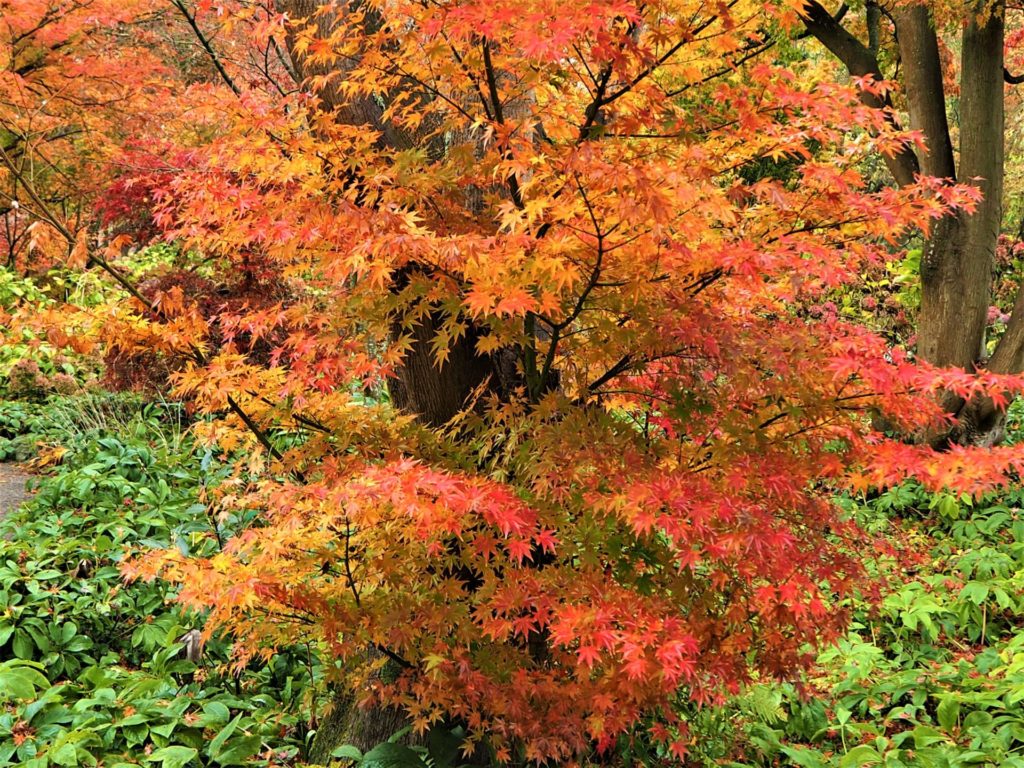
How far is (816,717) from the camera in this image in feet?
13.8

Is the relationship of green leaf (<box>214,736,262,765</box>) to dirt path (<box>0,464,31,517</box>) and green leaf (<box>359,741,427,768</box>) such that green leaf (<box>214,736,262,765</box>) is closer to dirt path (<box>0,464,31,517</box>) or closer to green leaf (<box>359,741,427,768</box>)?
green leaf (<box>359,741,427,768</box>)

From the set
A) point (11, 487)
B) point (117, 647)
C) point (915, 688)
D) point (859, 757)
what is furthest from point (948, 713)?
point (11, 487)

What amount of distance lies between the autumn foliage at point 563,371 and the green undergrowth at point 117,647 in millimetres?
728

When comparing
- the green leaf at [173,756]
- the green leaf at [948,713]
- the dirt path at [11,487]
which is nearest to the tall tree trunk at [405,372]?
the green leaf at [173,756]

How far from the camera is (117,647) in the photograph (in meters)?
4.44

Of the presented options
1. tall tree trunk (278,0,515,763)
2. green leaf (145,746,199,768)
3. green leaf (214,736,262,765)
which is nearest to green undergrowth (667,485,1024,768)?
tall tree trunk (278,0,515,763)

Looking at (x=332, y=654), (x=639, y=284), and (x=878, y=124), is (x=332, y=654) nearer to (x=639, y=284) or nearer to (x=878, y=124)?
(x=639, y=284)

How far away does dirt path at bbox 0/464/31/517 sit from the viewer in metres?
5.59

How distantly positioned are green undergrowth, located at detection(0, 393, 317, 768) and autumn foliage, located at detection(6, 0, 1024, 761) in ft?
2.39

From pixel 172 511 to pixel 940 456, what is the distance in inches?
181

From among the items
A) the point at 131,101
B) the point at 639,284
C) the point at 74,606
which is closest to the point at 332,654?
the point at 639,284

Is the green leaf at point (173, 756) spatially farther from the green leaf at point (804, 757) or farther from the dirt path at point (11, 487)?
the dirt path at point (11, 487)

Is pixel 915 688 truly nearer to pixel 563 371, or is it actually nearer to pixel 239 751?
pixel 563 371

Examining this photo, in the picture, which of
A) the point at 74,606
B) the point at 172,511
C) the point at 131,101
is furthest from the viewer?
the point at 131,101
